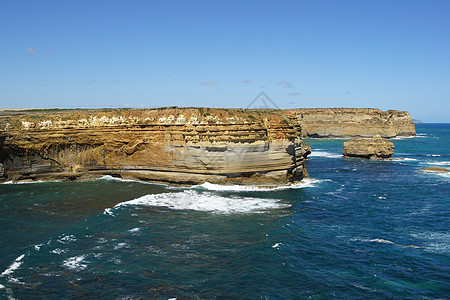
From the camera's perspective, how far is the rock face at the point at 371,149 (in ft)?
179

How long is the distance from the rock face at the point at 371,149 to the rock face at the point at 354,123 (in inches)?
1957

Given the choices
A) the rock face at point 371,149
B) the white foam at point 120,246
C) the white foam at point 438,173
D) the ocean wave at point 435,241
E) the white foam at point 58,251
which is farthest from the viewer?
the rock face at point 371,149

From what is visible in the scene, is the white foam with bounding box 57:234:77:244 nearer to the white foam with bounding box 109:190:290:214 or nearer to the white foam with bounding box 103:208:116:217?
the white foam with bounding box 103:208:116:217

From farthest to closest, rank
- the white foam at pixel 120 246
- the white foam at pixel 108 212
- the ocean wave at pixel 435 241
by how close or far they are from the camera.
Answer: the white foam at pixel 108 212 → the ocean wave at pixel 435 241 → the white foam at pixel 120 246

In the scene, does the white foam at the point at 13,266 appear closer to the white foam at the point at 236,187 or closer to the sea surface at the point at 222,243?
the sea surface at the point at 222,243

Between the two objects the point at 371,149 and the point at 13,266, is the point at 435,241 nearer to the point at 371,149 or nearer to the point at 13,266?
the point at 13,266

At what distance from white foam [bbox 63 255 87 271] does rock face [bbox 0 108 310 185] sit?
16.9 meters

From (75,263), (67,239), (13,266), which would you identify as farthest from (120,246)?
(13,266)

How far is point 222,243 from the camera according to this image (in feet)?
58.4

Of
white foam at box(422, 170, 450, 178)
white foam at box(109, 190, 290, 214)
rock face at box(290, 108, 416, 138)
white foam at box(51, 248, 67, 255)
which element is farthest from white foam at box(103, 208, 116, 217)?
rock face at box(290, 108, 416, 138)

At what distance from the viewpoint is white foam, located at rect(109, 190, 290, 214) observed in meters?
24.3

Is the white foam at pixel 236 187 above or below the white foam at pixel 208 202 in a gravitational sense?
above

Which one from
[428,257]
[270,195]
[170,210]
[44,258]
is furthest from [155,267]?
[270,195]

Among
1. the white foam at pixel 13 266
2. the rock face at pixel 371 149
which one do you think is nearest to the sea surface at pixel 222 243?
the white foam at pixel 13 266
